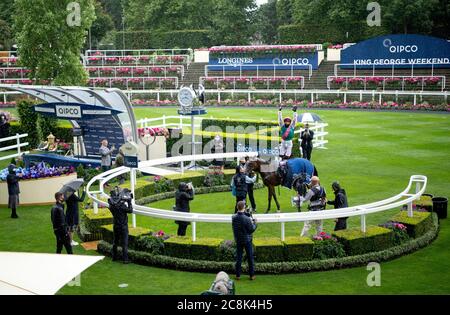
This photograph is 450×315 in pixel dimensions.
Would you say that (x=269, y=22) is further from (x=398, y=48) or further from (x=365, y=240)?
(x=365, y=240)

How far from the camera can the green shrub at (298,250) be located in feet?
39.3

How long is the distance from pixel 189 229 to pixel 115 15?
75.6 meters

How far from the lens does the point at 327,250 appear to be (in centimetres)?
1216

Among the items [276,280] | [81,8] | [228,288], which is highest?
[81,8]

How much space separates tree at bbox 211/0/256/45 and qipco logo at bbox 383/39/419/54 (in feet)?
79.2

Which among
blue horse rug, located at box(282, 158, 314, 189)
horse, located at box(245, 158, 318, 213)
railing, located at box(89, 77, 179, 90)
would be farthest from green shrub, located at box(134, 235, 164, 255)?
railing, located at box(89, 77, 179, 90)

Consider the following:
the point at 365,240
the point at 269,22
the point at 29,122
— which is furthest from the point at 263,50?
the point at 365,240

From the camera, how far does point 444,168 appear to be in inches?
837

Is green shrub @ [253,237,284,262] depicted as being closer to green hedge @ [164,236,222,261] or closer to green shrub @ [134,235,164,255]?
green hedge @ [164,236,222,261]

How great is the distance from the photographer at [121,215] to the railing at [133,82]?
3710 cm

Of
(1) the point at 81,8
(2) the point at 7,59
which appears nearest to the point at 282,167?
(1) the point at 81,8

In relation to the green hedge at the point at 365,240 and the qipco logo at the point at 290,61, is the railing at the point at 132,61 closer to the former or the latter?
the qipco logo at the point at 290,61

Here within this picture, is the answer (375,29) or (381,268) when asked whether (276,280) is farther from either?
(375,29)

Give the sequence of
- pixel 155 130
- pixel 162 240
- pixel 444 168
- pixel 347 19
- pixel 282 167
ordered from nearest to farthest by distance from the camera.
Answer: pixel 162 240 < pixel 282 167 < pixel 444 168 < pixel 155 130 < pixel 347 19
